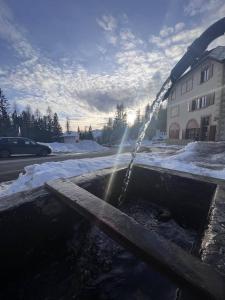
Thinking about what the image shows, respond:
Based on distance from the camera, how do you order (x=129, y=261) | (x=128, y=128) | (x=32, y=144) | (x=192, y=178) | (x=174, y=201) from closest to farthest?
1. (x=129, y=261)
2. (x=192, y=178)
3. (x=174, y=201)
4. (x=32, y=144)
5. (x=128, y=128)

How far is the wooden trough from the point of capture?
100cm

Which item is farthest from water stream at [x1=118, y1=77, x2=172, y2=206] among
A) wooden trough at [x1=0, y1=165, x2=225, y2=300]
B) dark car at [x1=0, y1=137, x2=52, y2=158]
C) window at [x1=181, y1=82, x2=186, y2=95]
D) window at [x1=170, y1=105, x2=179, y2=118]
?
window at [x1=170, y1=105, x2=179, y2=118]

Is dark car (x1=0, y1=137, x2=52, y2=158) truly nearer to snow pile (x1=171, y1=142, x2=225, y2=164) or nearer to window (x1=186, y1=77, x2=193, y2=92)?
snow pile (x1=171, y1=142, x2=225, y2=164)

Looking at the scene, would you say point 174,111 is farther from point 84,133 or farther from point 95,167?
point 84,133

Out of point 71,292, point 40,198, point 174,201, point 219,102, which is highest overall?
point 219,102

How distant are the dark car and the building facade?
12.3 m

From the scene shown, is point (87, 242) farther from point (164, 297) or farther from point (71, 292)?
point (164, 297)

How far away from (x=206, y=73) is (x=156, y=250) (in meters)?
19.7

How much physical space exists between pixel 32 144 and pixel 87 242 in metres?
14.1

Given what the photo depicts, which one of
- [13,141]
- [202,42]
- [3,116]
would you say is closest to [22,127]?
[3,116]

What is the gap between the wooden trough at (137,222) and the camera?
996 mm

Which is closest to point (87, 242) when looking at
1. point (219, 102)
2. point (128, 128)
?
point (219, 102)

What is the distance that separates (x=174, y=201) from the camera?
10.8ft

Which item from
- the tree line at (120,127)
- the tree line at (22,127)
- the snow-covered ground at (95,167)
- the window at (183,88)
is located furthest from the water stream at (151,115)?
the tree line at (120,127)
